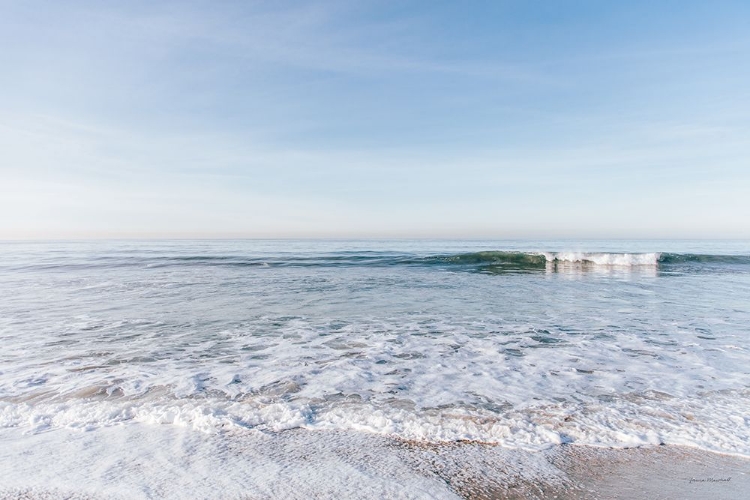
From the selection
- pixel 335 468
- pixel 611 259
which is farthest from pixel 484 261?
pixel 335 468

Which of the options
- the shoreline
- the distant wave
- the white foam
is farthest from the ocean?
the white foam

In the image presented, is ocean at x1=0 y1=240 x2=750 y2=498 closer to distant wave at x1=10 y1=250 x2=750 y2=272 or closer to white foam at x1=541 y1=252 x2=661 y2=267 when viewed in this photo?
distant wave at x1=10 y1=250 x2=750 y2=272

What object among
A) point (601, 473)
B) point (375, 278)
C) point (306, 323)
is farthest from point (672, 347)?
point (375, 278)

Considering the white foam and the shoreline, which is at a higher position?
the white foam

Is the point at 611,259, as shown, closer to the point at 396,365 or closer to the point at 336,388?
the point at 396,365

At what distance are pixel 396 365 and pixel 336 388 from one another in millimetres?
1105

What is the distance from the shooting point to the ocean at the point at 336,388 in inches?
117

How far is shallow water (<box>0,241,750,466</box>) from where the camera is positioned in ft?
12.1

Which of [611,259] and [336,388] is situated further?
[611,259]

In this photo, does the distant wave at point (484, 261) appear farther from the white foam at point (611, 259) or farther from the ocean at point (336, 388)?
the ocean at point (336, 388)

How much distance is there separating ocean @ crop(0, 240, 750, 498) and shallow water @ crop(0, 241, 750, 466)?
0.03m

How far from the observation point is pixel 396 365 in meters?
5.44

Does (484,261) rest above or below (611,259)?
below

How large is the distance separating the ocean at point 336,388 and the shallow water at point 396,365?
0.03 m
